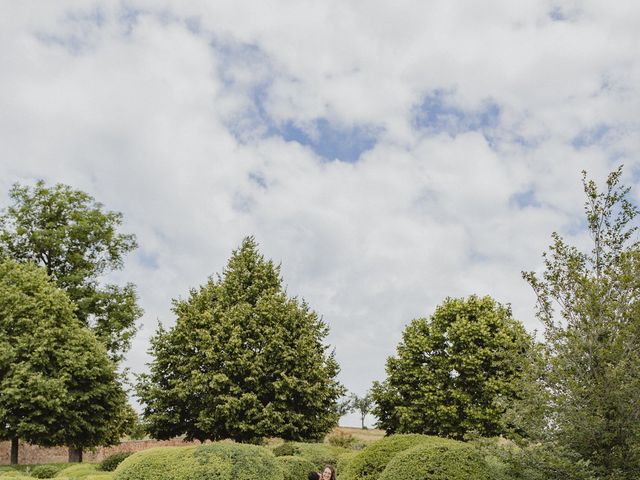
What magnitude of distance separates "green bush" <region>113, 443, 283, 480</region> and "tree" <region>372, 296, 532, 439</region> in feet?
58.1

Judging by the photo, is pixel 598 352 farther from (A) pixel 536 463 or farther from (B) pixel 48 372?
(B) pixel 48 372

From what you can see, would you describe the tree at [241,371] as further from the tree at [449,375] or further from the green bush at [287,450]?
the tree at [449,375]

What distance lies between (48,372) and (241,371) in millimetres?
11202

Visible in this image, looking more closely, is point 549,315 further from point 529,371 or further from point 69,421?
point 69,421

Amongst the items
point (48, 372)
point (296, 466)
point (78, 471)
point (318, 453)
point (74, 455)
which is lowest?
point (296, 466)

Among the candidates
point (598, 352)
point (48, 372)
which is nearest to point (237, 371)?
point (48, 372)

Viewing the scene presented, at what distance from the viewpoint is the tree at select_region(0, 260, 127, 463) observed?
3156cm

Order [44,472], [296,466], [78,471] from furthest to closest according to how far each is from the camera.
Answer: [44,472]
[78,471]
[296,466]

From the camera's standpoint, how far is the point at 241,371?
98.0ft

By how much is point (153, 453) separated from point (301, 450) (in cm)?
1020

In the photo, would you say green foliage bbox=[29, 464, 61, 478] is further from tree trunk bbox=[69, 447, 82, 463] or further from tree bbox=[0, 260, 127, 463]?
tree trunk bbox=[69, 447, 82, 463]

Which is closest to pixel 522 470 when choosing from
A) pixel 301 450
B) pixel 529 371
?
pixel 529 371

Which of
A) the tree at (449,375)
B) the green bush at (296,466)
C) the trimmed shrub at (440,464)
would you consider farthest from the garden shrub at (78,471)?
the trimmed shrub at (440,464)

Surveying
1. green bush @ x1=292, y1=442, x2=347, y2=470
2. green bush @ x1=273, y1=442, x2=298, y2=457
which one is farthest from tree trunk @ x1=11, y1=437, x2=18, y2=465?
green bush @ x1=292, y1=442, x2=347, y2=470
